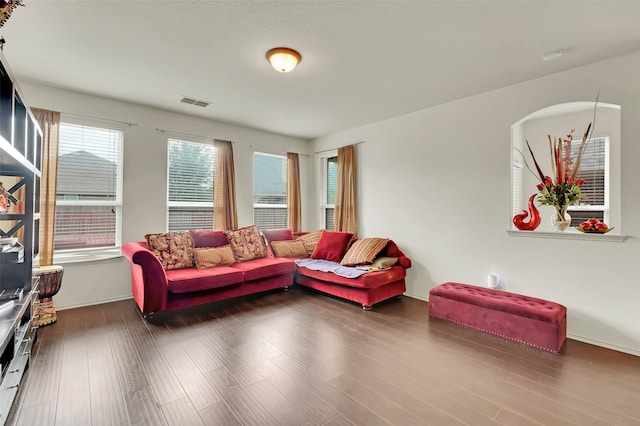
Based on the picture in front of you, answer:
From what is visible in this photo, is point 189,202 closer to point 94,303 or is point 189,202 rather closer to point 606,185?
point 94,303

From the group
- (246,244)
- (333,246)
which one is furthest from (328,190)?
(246,244)

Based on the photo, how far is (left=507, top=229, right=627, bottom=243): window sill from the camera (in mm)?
2684

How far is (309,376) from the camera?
7.11ft

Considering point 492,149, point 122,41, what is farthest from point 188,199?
point 492,149

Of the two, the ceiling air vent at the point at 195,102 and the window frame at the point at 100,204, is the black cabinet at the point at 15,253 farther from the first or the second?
the ceiling air vent at the point at 195,102

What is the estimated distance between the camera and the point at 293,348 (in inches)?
103

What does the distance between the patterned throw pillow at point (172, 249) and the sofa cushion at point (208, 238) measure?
159 mm

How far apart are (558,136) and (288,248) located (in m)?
4.56

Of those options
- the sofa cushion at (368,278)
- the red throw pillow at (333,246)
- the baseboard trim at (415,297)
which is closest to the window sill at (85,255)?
the sofa cushion at (368,278)

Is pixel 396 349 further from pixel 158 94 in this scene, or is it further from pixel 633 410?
pixel 158 94

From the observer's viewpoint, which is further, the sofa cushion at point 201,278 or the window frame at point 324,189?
the window frame at point 324,189

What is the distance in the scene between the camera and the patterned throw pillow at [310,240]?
16.6ft

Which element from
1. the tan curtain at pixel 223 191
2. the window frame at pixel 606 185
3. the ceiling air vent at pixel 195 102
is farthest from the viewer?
the tan curtain at pixel 223 191

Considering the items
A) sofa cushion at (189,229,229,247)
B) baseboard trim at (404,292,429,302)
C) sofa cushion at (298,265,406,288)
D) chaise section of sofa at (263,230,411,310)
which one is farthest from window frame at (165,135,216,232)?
baseboard trim at (404,292,429,302)
